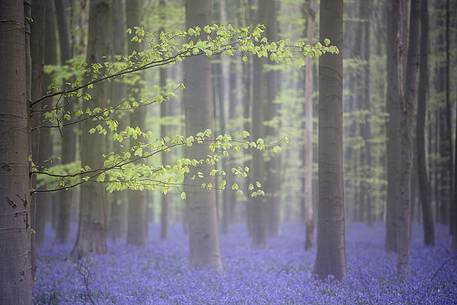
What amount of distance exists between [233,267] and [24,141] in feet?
29.6

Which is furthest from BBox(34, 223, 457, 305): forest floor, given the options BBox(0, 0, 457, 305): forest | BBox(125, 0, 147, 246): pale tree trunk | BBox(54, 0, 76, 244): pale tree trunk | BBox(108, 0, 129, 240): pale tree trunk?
BBox(108, 0, 129, 240): pale tree trunk

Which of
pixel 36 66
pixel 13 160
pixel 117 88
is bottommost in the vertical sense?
pixel 13 160

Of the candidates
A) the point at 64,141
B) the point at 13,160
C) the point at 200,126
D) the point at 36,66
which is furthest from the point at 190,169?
the point at 64,141

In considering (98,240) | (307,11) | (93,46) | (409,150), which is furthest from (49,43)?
(409,150)

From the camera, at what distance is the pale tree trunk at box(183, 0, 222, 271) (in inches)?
504

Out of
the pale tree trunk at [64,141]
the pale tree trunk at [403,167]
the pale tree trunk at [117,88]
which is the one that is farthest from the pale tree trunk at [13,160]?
the pale tree trunk at [64,141]

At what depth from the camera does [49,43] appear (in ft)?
63.0

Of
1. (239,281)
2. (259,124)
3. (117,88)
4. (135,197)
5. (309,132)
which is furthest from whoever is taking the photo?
(117,88)

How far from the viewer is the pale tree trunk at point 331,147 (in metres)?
11.4

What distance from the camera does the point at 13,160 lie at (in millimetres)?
6039

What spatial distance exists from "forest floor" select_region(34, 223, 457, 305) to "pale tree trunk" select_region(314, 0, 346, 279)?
28.0 inches

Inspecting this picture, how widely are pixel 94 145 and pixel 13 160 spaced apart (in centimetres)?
931

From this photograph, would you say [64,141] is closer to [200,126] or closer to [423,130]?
[200,126]

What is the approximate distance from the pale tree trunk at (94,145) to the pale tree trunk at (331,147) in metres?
6.91
